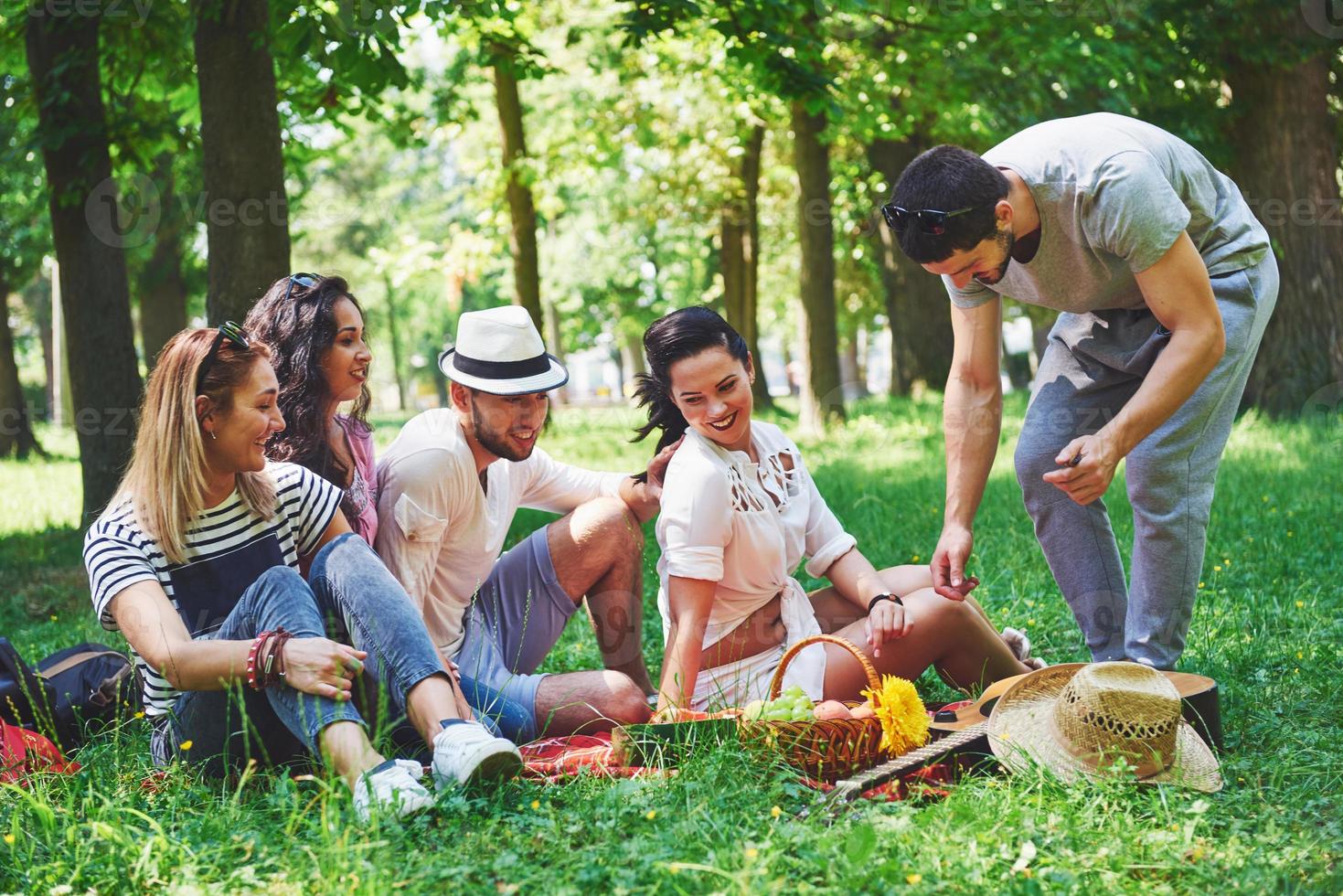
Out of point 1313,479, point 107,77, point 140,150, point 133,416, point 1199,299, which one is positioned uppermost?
point 107,77

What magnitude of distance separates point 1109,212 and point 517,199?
36.3 ft

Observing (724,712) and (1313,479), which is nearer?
(724,712)

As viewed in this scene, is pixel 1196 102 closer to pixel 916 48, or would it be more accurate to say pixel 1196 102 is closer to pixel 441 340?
pixel 916 48

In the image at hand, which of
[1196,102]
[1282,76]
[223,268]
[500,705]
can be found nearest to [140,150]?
[223,268]

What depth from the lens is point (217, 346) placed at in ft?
10.9

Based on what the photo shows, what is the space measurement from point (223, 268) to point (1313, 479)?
6.44 meters

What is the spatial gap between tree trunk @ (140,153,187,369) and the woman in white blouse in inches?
532

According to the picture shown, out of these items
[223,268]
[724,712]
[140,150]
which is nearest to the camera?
[724,712]

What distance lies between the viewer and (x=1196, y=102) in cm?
1120

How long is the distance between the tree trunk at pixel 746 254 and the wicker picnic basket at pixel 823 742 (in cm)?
1290

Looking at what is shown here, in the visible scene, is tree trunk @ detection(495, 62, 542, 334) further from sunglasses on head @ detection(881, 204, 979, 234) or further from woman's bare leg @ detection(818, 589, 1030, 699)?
sunglasses on head @ detection(881, 204, 979, 234)

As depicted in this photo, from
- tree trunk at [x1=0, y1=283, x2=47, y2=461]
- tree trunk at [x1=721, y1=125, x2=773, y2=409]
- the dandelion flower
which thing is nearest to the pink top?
the dandelion flower

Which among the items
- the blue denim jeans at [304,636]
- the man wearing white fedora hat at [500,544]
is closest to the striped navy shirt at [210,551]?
the blue denim jeans at [304,636]

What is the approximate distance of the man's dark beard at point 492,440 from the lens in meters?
3.72
